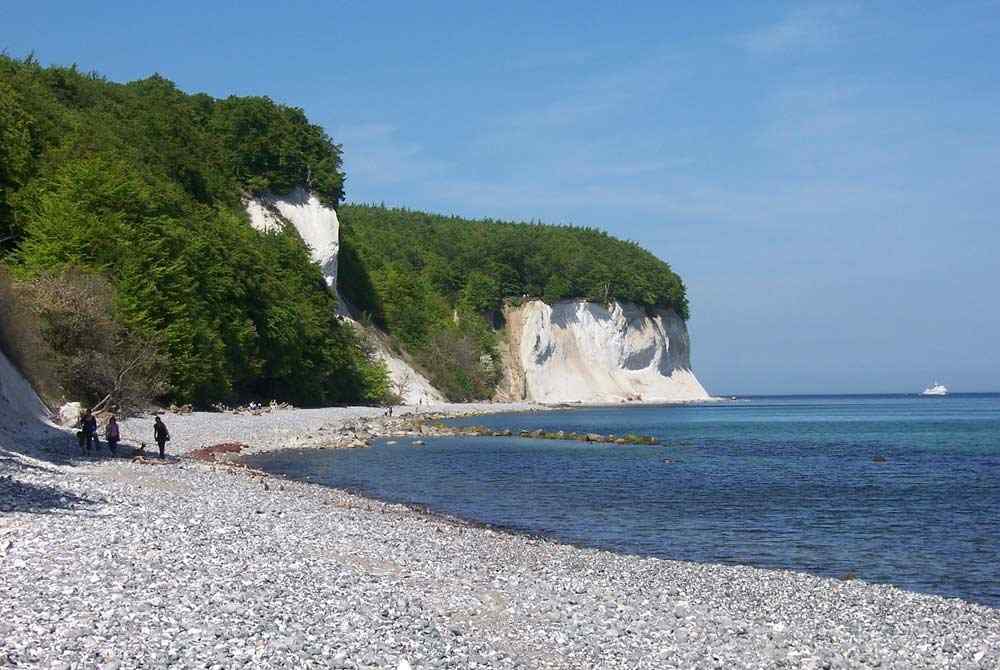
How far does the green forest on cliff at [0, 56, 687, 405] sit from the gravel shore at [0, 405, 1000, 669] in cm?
2252

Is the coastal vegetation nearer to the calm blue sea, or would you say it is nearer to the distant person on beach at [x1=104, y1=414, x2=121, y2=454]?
the calm blue sea

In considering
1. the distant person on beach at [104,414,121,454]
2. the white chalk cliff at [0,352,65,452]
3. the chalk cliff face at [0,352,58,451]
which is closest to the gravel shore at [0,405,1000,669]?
the white chalk cliff at [0,352,65,452]

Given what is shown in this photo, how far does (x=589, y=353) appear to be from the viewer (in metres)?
132

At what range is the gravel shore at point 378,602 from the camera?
373 inches

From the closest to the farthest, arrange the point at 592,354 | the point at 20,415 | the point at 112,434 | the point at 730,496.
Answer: the point at 112,434 < the point at 20,415 < the point at 730,496 < the point at 592,354

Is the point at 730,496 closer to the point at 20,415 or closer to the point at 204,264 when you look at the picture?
the point at 20,415

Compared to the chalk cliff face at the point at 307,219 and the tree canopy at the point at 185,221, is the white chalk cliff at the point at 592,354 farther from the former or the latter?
the tree canopy at the point at 185,221

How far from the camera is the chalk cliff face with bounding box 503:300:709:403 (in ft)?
409

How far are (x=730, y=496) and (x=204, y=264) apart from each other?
35.8 m

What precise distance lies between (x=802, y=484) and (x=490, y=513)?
14.2 meters

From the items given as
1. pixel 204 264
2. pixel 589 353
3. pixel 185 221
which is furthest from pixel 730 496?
pixel 589 353

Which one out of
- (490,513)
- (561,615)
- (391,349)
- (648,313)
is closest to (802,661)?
(561,615)

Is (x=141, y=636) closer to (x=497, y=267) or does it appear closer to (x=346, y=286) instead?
(x=346, y=286)

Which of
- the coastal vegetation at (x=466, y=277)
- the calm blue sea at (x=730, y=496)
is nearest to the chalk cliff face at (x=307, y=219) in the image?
the coastal vegetation at (x=466, y=277)
